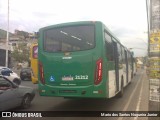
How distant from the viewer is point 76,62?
898cm

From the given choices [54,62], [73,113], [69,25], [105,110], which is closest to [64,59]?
[54,62]

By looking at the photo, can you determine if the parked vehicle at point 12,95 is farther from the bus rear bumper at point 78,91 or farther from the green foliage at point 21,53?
the green foliage at point 21,53

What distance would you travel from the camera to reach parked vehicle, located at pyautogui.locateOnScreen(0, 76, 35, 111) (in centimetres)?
834

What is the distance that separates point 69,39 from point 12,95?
2.60 meters

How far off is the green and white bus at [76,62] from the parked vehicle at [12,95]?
0.75 meters

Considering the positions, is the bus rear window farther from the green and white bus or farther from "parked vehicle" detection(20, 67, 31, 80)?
"parked vehicle" detection(20, 67, 31, 80)

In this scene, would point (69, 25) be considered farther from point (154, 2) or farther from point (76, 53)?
point (154, 2)

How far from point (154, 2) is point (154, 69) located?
153 cm

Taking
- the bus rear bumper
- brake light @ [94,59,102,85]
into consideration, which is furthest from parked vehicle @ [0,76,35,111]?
brake light @ [94,59,102,85]

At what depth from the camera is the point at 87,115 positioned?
8.85 m

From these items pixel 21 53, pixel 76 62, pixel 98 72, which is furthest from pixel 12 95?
pixel 21 53

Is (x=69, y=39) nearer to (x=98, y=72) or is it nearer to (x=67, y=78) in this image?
(x=67, y=78)

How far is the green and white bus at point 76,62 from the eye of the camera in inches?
346

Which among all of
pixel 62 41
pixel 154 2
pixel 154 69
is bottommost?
pixel 154 69
